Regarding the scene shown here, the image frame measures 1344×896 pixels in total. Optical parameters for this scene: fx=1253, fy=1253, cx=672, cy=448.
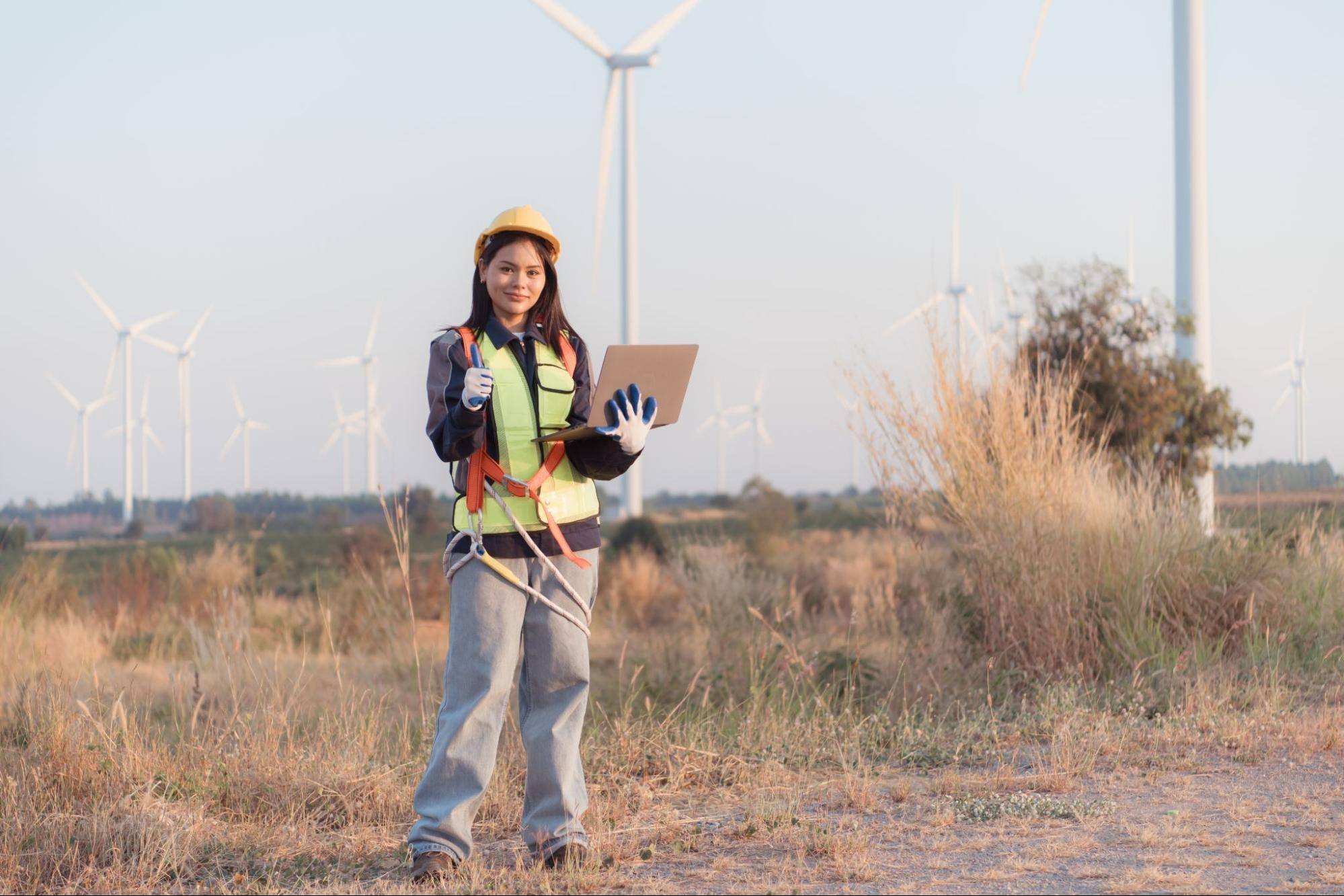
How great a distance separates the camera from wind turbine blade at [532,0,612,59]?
21108 millimetres

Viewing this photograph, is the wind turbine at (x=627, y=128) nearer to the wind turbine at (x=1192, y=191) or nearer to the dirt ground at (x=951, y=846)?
the wind turbine at (x=1192, y=191)

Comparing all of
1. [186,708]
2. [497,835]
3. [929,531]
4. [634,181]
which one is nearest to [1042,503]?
[929,531]

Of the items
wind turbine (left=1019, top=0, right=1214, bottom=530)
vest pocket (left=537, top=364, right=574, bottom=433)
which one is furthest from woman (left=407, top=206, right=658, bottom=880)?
wind turbine (left=1019, top=0, right=1214, bottom=530)

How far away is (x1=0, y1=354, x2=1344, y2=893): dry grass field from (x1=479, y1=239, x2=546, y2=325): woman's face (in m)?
1.92

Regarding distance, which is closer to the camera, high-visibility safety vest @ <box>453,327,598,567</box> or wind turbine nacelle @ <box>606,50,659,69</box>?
high-visibility safety vest @ <box>453,327,598,567</box>

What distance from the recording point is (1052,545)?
8.07 meters

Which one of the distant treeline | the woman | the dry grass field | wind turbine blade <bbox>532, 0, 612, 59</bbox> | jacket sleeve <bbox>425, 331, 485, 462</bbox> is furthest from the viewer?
wind turbine blade <bbox>532, 0, 612, 59</bbox>

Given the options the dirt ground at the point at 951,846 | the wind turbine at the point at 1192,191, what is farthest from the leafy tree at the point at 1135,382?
the dirt ground at the point at 951,846

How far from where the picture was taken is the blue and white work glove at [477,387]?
3941 mm

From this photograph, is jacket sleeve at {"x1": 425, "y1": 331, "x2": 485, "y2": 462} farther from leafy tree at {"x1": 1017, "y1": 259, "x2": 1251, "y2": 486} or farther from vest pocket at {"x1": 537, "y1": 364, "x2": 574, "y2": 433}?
leafy tree at {"x1": 1017, "y1": 259, "x2": 1251, "y2": 486}

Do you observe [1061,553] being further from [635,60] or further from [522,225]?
[635,60]

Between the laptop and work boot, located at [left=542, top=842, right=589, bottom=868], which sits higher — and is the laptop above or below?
above

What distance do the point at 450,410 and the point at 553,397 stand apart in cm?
40

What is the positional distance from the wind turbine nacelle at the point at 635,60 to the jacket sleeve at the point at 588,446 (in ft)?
65.1
